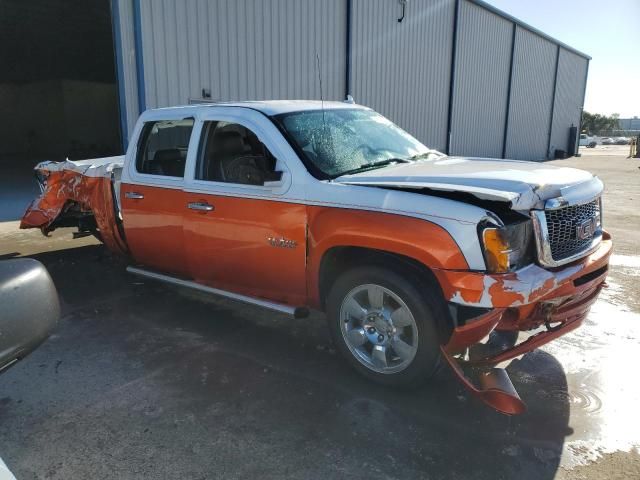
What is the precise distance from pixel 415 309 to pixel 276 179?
4.62 ft

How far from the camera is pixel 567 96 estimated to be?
101 feet

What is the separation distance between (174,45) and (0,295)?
905 cm

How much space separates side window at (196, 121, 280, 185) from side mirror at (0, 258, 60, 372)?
8.67ft

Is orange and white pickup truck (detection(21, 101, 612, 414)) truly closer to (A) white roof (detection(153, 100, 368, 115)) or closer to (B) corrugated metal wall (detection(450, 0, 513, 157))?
(A) white roof (detection(153, 100, 368, 115))

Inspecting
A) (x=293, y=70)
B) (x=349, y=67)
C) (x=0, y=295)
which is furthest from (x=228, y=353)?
(x=349, y=67)

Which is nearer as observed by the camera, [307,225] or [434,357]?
A: [434,357]

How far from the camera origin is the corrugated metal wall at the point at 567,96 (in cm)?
2938

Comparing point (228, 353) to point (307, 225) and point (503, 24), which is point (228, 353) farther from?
point (503, 24)

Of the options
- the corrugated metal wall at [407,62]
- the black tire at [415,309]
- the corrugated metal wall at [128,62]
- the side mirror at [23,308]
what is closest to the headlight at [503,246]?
the black tire at [415,309]

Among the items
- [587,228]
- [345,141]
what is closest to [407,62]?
[345,141]

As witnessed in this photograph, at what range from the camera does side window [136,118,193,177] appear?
4.84m

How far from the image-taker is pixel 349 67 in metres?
13.5

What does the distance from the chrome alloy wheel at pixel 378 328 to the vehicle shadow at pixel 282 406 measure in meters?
0.20

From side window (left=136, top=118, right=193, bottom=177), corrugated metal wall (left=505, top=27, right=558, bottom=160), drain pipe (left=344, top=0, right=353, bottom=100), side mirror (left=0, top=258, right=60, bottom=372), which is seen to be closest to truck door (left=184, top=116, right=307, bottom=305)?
side window (left=136, top=118, right=193, bottom=177)
